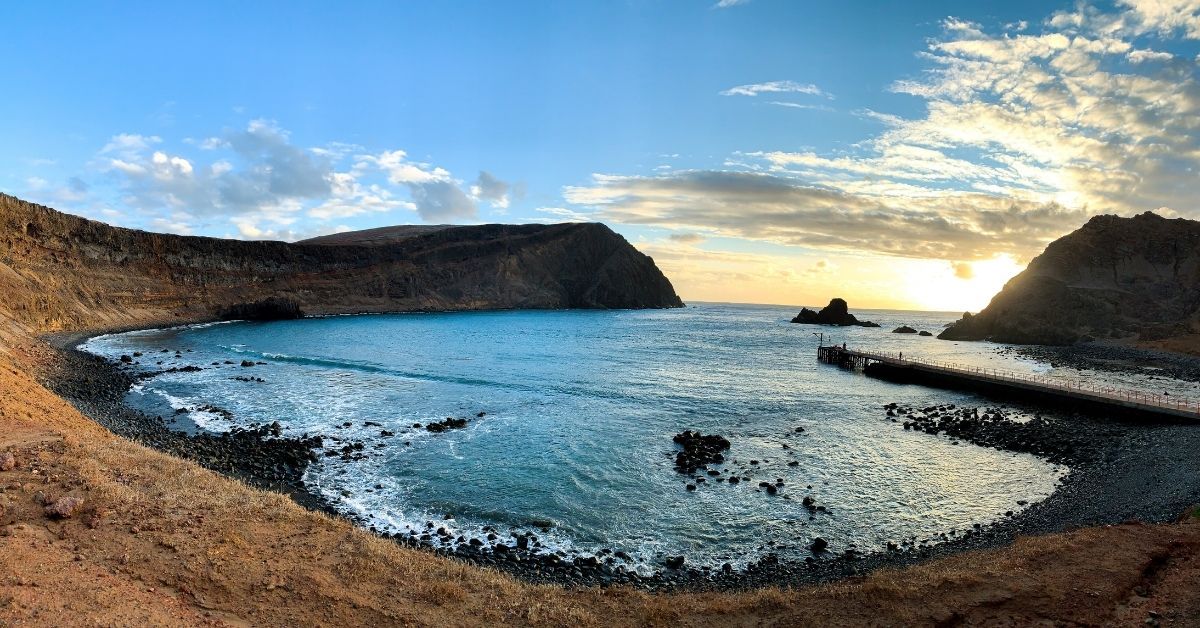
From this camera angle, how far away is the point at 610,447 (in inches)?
1173

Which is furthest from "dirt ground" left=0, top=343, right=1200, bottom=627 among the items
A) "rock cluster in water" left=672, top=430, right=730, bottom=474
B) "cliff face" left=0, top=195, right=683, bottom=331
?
"cliff face" left=0, top=195, right=683, bottom=331

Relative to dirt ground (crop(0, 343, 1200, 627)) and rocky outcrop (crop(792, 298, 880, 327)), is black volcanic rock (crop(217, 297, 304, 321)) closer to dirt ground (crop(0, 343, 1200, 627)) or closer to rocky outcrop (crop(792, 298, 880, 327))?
dirt ground (crop(0, 343, 1200, 627))

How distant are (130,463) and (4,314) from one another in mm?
57742

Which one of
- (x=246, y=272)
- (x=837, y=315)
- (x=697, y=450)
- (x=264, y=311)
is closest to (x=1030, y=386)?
(x=697, y=450)

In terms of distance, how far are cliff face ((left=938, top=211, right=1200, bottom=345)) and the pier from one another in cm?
4774

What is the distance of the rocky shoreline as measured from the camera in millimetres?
16734

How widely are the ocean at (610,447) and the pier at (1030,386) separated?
8.98 ft

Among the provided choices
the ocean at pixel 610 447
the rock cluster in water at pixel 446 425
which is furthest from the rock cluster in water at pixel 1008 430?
the rock cluster in water at pixel 446 425

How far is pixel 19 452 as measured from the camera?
16328 mm

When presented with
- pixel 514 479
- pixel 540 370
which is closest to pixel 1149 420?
pixel 514 479

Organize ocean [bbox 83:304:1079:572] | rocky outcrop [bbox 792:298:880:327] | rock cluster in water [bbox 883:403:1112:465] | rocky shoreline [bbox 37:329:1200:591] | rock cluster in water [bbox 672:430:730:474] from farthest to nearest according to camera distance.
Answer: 1. rocky outcrop [bbox 792:298:880:327]
2. rock cluster in water [bbox 883:403:1112:465]
3. rock cluster in water [bbox 672:430:730:474]
4. ocean [bbox 83:304:1079:572]
5. rocky shoreline [bbox 37:329:1200:591]

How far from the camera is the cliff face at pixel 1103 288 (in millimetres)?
91250

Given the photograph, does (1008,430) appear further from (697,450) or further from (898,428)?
(697,450)

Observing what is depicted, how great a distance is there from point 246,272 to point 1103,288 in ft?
536
